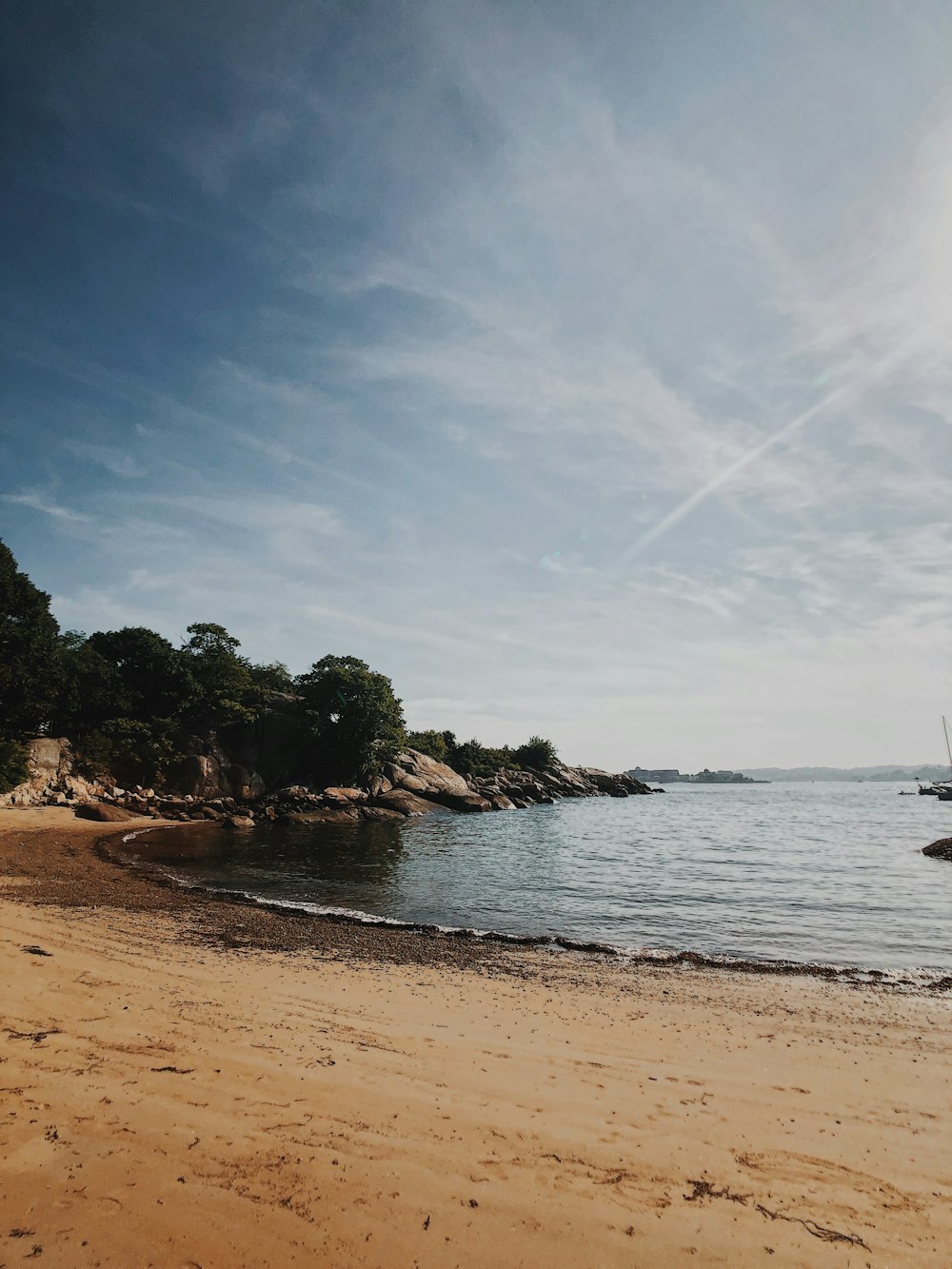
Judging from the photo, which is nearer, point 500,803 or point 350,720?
point 350,720

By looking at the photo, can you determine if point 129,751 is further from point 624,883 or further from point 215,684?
point 624,883

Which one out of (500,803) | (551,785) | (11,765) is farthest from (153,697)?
(551,785)

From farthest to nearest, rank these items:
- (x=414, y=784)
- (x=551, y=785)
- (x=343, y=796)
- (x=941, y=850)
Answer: (x=551, y=785) < (x=414, y=784) < (x=343, y=796) < (x=941, y=850)

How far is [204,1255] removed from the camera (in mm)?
3781

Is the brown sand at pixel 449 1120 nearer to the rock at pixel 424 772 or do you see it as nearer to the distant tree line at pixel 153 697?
the distant tree line at pixel 153 697

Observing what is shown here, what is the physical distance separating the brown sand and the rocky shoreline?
33.8 m

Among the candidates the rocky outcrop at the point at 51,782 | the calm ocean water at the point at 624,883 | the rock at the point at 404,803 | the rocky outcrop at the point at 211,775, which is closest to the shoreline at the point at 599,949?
the calm ocean water at the point at 624,883

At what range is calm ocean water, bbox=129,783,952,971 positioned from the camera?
16.1m

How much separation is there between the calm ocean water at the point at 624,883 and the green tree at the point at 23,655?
54.6ft

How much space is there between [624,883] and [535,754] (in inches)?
3345

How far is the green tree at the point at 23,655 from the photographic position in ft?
129

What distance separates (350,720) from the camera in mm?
60000

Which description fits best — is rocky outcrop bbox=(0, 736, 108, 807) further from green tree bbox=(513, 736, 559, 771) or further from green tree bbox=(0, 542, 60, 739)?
green tree bbox=(513, 736, 559, 771)

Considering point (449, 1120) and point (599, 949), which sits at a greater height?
point (449, 1120)
